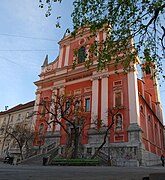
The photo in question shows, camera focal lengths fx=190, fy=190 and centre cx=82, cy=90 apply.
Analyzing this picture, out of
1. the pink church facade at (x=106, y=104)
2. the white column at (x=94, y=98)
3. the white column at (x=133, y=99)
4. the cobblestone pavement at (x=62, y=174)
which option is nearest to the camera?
the cobblestone pavement at (x=62, y=174)

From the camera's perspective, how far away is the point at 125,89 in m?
23.0

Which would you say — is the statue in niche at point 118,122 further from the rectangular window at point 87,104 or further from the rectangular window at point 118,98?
the rectangular window at point 87,104

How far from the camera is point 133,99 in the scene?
70.8ft

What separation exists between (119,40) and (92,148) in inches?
640

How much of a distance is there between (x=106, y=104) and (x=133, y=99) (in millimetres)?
3388

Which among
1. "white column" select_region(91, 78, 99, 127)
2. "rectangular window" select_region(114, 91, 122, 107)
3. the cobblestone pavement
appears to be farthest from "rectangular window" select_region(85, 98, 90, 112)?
the cobblestone pavement

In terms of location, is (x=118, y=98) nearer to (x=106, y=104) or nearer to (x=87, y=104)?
(x=106, y=104)

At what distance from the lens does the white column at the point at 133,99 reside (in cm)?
2080

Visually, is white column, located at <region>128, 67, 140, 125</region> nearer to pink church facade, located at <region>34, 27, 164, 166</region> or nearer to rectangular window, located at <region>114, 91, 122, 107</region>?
pink church facade, located at <region>34, 27, 164, 166</region>

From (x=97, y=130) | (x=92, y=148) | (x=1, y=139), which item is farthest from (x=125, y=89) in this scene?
(x=1, y=139)

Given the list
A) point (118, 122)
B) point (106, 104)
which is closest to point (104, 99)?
point (106, 104)

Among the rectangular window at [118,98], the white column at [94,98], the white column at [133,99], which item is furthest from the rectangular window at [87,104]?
the white column at [133,99]

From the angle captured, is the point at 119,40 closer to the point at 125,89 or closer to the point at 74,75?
the point at 125,89

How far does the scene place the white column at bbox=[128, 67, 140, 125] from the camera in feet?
68.2
